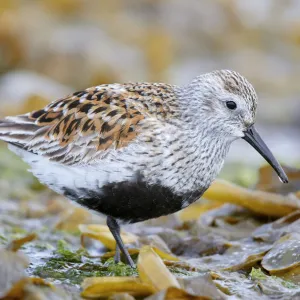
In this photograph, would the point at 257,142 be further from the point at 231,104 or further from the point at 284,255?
the point at 284,255

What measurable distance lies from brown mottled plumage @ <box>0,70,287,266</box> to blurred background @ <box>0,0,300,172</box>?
2.67 m

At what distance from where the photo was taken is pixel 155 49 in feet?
30.9

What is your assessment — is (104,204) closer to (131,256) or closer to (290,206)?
(131,256)

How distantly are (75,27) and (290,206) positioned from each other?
5789 mm

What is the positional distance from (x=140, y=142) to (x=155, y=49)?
18.7ft

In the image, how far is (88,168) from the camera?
398 centimetres

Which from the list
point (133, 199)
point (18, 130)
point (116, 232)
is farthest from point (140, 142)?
point (18, 130)

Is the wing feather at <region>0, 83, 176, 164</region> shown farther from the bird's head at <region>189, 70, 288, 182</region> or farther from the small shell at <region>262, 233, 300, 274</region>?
the small shell at <region>262, 233, 300, 274</region>

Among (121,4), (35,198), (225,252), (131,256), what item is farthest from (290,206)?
(121,4)

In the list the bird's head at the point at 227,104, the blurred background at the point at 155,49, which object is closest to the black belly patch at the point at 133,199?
the bird's head at the point at 227,104

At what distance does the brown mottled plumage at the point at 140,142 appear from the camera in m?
3.84

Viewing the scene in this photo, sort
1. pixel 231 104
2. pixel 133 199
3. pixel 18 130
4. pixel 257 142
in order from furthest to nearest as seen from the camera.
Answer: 1. pixel 18 130
2. pixel 257 142
3. pixel 231 104
4. pixel 133 199

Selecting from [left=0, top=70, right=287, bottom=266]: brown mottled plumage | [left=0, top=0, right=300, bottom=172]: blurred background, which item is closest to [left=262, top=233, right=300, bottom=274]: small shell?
[left=0, top=70, right=287, bottom=266]: brown mottled plumage

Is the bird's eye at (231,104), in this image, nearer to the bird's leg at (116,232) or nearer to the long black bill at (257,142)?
the long black bill at (257,142)
